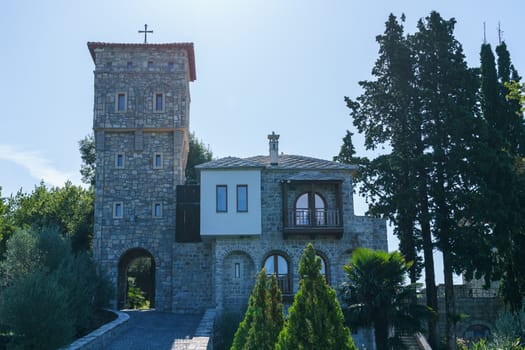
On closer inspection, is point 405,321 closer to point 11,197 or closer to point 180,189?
point 180,189

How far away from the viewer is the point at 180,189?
30.4m

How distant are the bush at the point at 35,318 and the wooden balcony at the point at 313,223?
1076cm

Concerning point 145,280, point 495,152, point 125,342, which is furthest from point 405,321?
point 145,280

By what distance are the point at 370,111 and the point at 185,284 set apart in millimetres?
11745

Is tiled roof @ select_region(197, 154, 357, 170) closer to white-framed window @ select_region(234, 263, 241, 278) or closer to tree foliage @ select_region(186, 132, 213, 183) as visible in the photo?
white-framed window @ select_region(234, 263, 241, 278)

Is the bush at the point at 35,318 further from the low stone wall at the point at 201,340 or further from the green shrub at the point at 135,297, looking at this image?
the green shrub at the point at 135,297

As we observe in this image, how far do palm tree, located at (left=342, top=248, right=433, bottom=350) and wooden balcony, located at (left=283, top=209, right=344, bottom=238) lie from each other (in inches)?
272

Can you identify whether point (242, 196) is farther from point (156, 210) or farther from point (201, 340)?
point (201, 340)

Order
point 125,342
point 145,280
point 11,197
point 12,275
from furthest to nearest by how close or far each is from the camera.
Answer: point 145,280, point 11,197, point 12,275, point 125,342

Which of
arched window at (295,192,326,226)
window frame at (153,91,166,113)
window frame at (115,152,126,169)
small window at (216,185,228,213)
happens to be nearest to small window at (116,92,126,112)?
window frame at (153,91,166,113)

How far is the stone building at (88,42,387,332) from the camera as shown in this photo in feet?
88.5

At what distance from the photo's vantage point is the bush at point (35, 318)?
18250 millimetres

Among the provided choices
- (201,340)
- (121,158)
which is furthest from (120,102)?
(201,340)

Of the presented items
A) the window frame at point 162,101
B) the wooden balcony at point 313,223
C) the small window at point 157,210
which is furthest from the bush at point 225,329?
the window frame at point 162,101
